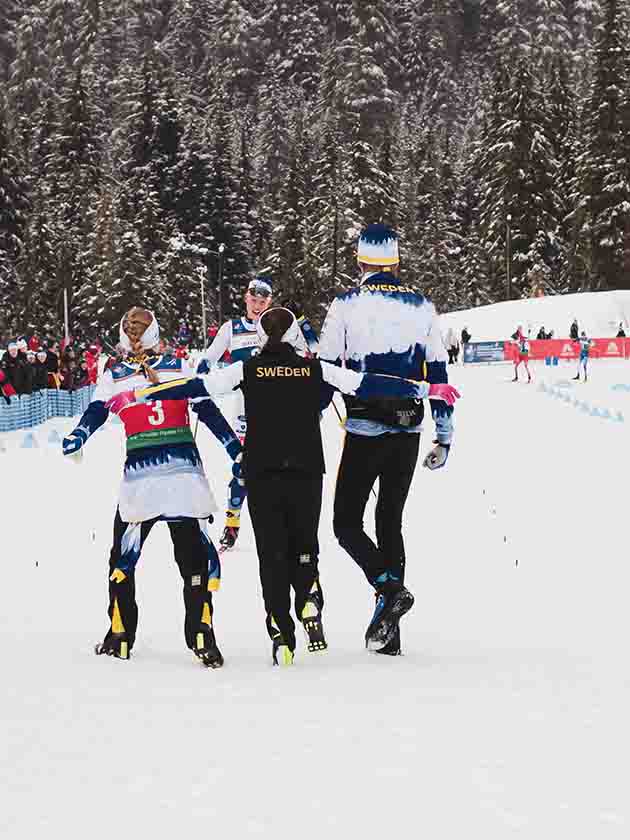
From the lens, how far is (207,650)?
6.11 m

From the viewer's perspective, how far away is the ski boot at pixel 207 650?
610 centimetres

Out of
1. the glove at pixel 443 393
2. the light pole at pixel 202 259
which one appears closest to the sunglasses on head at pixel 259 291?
the glove at pixel 443 393

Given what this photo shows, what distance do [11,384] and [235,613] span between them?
18069 mm

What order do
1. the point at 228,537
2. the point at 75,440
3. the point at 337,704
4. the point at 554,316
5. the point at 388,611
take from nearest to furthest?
the point at 337,704 → the point at 388,611 → the point at 75,440 → the point at 228,537 → the point at 554,316

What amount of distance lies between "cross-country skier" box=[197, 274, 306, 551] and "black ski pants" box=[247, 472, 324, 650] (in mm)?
2741

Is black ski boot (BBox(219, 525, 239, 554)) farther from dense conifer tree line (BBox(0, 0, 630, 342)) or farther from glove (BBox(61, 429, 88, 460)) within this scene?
dense conifer tree line (BBox(0, 0, 630, 342))

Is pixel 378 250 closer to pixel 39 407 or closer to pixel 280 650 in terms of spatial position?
pixel 280 650

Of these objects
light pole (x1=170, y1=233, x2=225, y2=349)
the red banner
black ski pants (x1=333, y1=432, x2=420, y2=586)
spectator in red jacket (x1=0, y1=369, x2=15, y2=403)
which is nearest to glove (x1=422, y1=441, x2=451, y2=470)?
black ski pants (x1=333, y1=432, x2=420, y2=586)

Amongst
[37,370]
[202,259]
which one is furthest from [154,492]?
[202,259]

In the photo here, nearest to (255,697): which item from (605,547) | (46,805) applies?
(46,805)

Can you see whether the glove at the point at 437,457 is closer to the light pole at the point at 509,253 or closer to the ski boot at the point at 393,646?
the ski boot at the point at 393,646

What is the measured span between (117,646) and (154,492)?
2.45 feet

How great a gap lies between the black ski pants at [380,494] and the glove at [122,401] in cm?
102

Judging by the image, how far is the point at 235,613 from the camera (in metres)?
7.65
